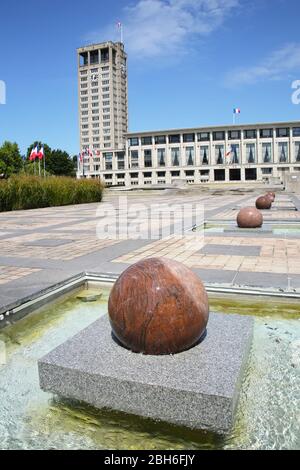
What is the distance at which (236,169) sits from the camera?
317 feet

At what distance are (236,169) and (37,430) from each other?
9794 centimetres

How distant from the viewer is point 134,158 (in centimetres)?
10631

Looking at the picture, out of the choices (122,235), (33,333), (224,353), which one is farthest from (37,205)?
(224,353)

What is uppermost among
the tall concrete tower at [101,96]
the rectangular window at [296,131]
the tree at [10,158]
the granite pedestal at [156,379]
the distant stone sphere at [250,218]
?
the tall concrete tower at [101,96]

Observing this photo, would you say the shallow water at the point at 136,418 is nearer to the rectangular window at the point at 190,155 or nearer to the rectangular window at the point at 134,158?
the rectangular window at the point at 190,155

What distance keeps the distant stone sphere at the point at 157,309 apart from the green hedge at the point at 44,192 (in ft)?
65.0

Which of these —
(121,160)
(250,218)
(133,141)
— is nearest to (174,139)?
(133,141)

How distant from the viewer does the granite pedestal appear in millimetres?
2658

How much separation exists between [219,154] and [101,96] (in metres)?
59.5

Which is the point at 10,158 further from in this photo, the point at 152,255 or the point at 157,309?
the point at 157,309

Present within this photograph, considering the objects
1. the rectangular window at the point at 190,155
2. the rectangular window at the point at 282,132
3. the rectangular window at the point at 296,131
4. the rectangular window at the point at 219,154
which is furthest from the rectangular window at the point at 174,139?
the rectangular window at the point at 296,131

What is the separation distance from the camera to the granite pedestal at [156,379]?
105 inches

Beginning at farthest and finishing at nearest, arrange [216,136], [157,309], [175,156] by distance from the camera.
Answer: [175,156], [216,136], [157,309]
